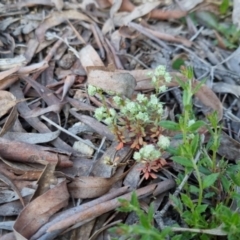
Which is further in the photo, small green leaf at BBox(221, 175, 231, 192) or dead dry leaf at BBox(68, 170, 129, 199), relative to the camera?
dead dry leaf at BBox(68, 170, 129, 199)

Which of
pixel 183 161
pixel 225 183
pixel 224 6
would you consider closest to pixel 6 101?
pixel 183 161

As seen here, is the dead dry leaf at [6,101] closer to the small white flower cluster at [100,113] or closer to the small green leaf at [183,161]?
the small white flower cluster at [100,113]

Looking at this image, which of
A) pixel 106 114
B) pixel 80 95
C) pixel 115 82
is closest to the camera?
pixel 106 114

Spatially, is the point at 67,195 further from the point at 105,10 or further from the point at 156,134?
the point at 105,10

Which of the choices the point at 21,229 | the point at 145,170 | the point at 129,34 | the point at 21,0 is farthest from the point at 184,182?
the point at 21,0

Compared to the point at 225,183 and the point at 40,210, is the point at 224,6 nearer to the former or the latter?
the point at 225,183

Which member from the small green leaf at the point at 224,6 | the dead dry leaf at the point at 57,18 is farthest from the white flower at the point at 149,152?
the small green leaf at the point at 224,6

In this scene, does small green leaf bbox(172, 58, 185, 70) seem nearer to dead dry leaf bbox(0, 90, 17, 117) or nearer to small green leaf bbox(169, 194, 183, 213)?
dead dry leaf bbox(0, 90, 17, 117)

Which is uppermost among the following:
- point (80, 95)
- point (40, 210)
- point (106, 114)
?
point (106, 114)

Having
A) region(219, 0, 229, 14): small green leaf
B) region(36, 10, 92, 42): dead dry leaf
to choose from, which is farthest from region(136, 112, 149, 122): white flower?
region(219, 0, 229, 14): small green leaf
